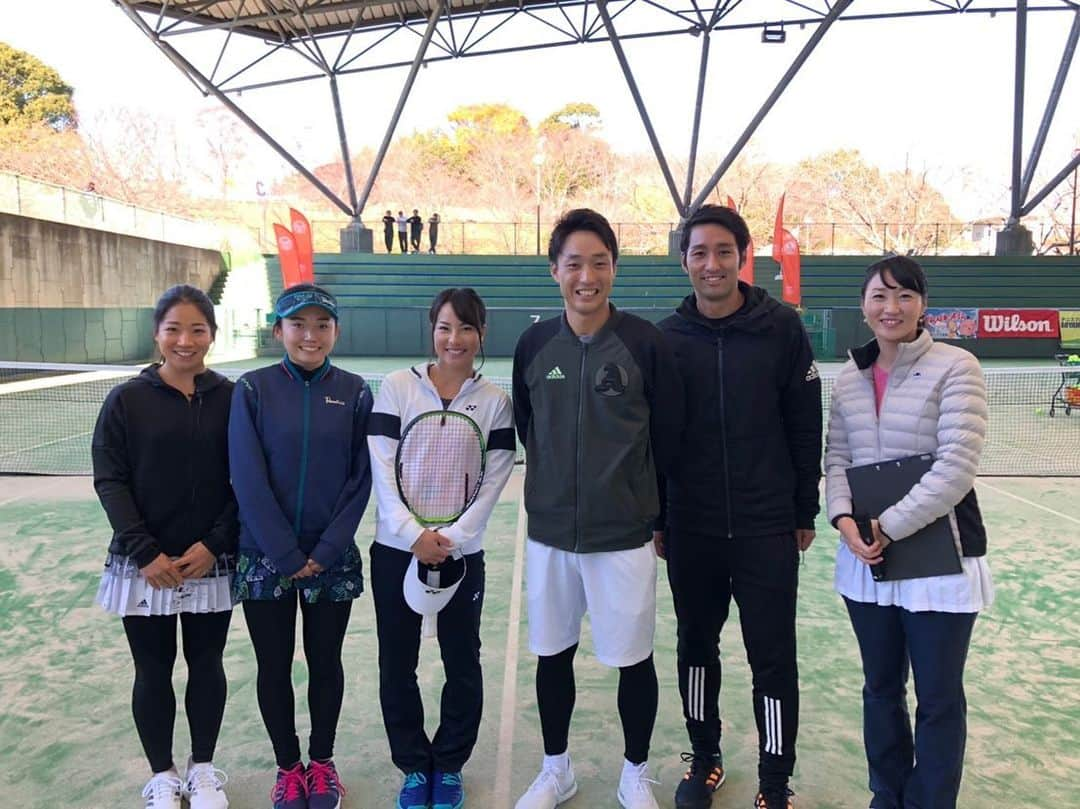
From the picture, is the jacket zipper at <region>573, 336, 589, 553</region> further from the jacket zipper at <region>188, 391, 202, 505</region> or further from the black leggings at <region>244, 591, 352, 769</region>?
the jacket zipper at <region>188, 391, 202, 505</region>

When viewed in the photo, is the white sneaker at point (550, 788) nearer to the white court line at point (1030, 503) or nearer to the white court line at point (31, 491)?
the white court line at point (1030, 503)

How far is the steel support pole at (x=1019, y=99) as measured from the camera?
19.9 metres

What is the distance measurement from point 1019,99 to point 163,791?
83.2 ft

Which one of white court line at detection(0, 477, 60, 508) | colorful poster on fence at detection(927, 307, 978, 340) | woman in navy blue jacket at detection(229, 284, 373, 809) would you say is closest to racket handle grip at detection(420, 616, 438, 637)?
woman in navy blue jacket at detection(229, 284, 373, 809)

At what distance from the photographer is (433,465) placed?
2688 mm

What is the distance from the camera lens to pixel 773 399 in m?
2.57

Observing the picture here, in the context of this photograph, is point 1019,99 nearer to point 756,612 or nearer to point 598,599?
point 756,612

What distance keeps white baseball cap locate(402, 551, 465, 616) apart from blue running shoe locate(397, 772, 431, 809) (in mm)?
599

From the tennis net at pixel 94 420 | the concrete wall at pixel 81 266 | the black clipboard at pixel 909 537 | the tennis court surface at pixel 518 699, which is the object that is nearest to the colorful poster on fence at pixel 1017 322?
the tennis net at pixel 94 420

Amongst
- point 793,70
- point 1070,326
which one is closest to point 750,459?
point 793,70

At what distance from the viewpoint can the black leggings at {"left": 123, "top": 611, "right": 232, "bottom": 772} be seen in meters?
2.68

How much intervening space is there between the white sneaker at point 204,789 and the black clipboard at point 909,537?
2307mm

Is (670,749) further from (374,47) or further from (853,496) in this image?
(374,47)

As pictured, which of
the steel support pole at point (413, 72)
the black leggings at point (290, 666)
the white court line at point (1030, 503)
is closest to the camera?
the black leggings at point (290, 666)
